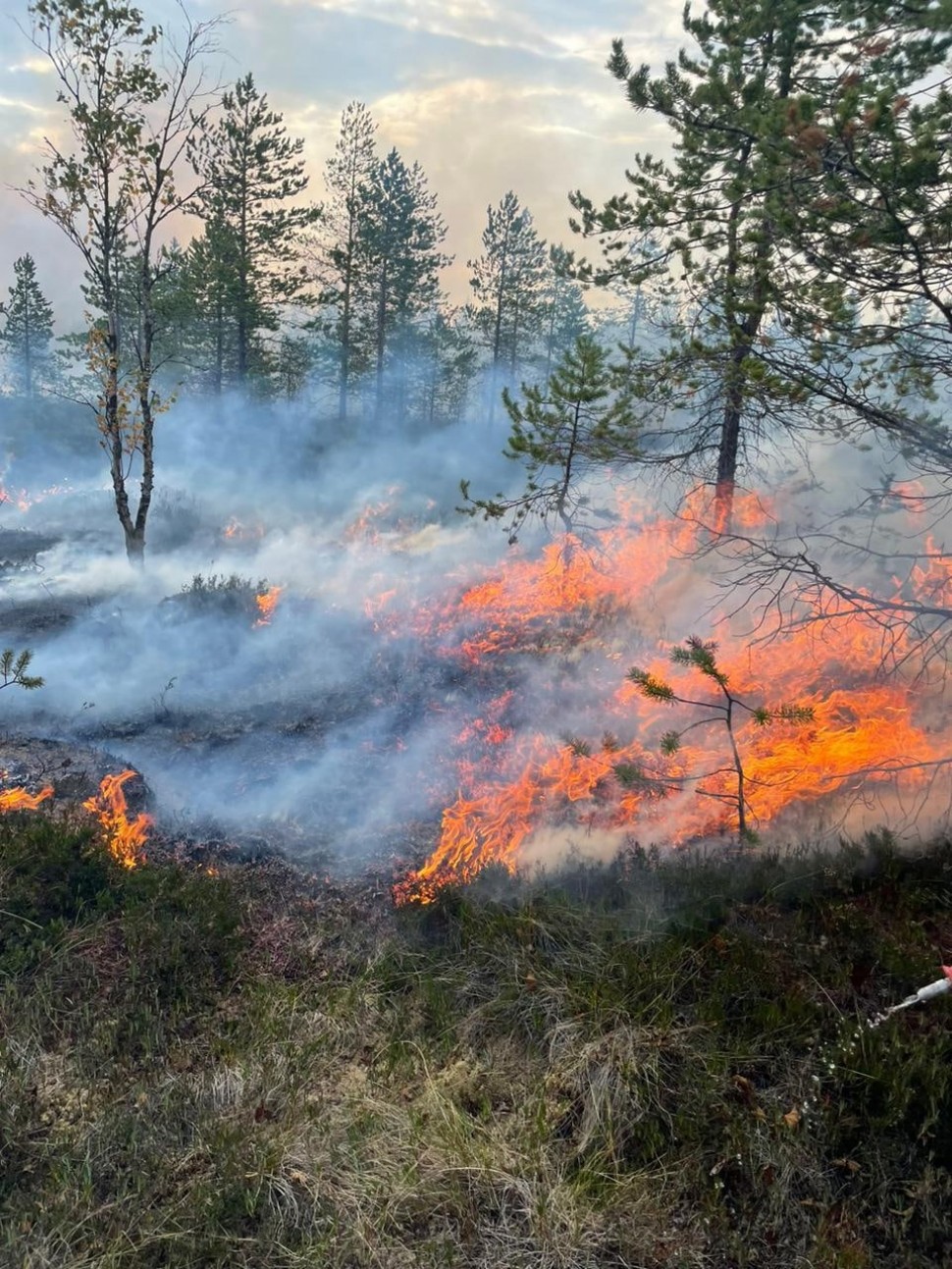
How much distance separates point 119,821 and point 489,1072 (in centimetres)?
434

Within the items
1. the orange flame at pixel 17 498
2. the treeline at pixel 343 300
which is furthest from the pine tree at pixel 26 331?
the orange flame at pixel 17 498

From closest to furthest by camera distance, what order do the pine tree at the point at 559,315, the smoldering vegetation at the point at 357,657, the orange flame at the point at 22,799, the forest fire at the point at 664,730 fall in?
the forest fire at the point at 664,730 → the orange flame at the point at 22,799 → the smoldering vegetation at the point at 357,657 → the pine tree at the point at 559,315

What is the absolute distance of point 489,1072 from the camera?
13.0ft

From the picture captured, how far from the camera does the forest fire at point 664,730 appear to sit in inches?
248

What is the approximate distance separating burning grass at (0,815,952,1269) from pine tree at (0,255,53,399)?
48777 millimetres

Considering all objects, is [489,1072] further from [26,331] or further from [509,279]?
[26,331]

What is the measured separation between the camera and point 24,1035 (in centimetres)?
414

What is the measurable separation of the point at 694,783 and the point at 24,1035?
553cm

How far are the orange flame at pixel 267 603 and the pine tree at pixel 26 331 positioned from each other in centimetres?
3955

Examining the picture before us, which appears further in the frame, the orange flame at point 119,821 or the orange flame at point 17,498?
the orange flame at point 17,498

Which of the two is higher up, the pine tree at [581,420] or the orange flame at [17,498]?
the pine tree at [581,420]

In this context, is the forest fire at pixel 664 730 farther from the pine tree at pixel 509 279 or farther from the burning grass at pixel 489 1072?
the pine tree at pixel 509 279

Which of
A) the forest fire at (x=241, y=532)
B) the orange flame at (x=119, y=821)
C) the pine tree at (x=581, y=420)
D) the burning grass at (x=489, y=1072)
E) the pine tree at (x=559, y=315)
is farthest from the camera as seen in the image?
the pine tree at (x=559, y=315)

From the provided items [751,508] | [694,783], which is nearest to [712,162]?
[751,508]
